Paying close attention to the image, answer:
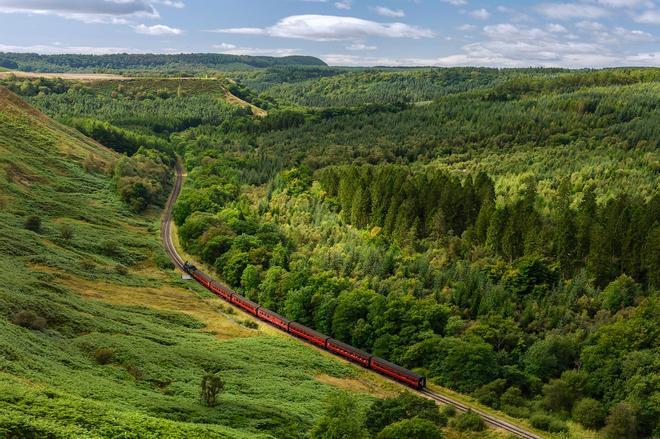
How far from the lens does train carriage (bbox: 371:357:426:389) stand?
59.2 metres

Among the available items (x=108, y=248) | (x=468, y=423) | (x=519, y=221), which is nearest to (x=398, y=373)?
(x=468, y=423)

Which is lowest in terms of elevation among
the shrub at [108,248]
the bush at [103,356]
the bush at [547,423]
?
the bush at [547,423]

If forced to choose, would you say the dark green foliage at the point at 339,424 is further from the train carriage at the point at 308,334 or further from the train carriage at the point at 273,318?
the train carriage at the point at 273,318

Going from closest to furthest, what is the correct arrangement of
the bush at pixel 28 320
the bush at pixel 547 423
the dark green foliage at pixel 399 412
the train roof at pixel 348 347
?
the dark green foliage at pixel 399 412, the bush at pixel 28 320, the bush at pixel 547 423, the train roof at pixel 348 347

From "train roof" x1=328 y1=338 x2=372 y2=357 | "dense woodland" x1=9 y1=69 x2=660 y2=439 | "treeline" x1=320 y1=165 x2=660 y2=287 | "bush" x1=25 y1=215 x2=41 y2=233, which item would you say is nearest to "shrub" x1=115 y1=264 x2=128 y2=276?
"dense woodland" x1=9 y1=69 x2=660 y2=439

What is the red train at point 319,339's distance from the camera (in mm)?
60312

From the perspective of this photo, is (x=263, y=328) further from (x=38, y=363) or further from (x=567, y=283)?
(x=567, y=283)

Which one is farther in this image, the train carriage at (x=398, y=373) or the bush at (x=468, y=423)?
the train carriage at (x=398, y=373)

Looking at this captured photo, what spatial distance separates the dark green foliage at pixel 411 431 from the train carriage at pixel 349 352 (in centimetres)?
2058

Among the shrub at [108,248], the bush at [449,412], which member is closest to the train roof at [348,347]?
the bush at [449,412]

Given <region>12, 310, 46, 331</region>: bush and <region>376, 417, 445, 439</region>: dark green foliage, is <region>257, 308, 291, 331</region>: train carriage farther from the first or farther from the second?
<region>376, 417, 445, 439</region>: dark green foliage

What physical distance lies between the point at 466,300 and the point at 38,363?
51951 mm

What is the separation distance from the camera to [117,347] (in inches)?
2029

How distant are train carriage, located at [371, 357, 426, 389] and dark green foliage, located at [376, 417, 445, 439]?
1582cm
